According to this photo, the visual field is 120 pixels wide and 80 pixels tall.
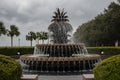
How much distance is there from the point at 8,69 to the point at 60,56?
37.6 ft

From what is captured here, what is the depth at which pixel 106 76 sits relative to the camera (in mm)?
9836

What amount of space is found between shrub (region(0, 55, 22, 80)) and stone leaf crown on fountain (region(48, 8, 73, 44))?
12623mm

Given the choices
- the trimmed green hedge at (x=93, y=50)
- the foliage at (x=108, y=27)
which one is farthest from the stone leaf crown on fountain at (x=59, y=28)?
the foliage at (x=108, y=27)

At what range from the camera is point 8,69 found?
10.4 metres

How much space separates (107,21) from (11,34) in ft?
84.4

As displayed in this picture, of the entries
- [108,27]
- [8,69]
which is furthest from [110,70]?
[108,27]

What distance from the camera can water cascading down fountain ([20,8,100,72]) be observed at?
1922cm

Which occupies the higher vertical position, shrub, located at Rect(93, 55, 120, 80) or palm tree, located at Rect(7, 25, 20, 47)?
palm tree, located at Rect(7, 25, 20, 47)

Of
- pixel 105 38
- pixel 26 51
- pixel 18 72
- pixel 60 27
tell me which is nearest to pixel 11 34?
pixel 105 38

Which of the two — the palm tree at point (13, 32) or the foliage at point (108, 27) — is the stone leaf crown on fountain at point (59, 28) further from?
the palm tree at point (13, 32)

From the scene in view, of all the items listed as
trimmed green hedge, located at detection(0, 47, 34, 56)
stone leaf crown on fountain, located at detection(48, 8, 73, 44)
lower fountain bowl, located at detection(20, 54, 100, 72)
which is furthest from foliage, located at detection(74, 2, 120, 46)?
lower fountain bowl, located at detection(20, 54, 100, 72)

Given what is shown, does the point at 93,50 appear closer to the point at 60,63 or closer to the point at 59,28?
the point at 59,28

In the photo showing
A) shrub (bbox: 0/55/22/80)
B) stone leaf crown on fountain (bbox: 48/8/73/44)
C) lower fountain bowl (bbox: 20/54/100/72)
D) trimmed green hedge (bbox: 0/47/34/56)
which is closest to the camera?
shrub (bbox: 0/55/22/80)

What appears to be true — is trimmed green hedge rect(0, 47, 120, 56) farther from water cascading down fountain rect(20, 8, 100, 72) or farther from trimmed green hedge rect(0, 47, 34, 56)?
water cascading down fountain rect(20, 8, 100, 72)
